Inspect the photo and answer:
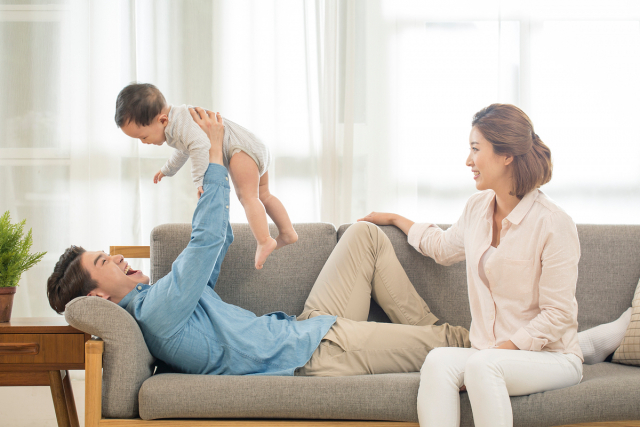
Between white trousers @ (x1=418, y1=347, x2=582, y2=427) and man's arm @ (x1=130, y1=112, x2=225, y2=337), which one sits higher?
man's arm @ (x1=130, y1=112, x2=225, y2=337)

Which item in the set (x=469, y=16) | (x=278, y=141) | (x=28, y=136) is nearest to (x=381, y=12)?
(x=469, y=16)

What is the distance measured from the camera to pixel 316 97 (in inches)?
108

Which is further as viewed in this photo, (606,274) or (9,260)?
(606,274)

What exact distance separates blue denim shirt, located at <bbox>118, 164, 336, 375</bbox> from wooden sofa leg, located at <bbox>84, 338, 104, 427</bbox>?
14 cm

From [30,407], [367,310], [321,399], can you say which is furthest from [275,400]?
[30,407]

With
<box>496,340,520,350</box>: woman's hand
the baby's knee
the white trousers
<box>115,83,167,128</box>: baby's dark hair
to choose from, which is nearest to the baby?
<box>115,83,167,128</box>: baby's dark hair

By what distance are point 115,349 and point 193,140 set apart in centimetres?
64

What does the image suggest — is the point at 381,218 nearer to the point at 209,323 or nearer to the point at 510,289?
the point at 510,289

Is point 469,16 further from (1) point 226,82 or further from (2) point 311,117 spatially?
(1) point 226,82

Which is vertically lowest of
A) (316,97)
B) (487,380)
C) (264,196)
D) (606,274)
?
(487,380)

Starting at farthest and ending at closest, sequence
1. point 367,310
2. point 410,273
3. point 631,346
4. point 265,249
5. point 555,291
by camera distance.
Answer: point 410,273 < point 367,310 < point 631,346 < point 265,249 < point 555,291

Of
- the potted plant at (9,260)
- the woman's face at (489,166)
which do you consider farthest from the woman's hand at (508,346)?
→ the potted plant at (9,260)

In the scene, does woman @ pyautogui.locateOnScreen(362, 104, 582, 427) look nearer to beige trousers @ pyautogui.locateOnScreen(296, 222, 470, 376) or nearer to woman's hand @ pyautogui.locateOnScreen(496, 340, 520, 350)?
woman's hand @ pyautogui.locateOnScreen(496, 340, 520, 350)

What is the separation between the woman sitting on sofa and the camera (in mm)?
1325
